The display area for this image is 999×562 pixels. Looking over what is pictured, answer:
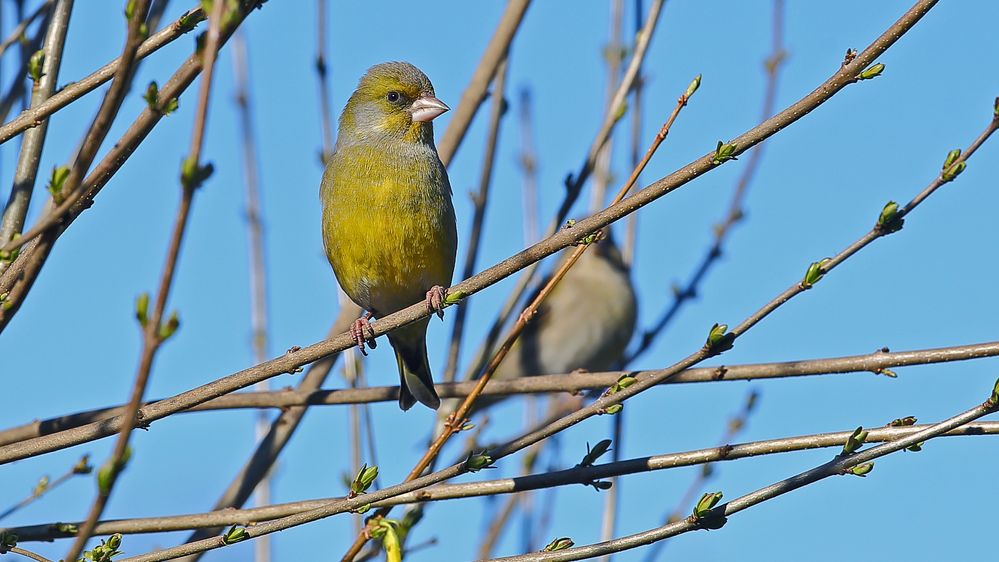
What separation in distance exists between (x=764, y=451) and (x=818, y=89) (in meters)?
0.85

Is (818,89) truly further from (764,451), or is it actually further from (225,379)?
(225,379)

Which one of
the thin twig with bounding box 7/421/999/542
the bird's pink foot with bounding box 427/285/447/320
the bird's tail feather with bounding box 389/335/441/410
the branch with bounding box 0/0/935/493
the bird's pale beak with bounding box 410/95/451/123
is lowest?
the thin twig with bounding box 7/421/999/542

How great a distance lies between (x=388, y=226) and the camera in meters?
4.30

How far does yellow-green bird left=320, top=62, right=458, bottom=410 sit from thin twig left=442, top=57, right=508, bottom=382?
14 cm

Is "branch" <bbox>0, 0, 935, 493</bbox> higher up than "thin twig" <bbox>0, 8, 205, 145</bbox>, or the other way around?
"thin twig" <bbox>0, 8, 205, 145</bbox>

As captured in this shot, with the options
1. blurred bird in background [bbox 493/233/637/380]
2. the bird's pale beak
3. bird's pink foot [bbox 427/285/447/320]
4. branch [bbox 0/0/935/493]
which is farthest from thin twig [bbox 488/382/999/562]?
blurred bird in background [bbox 493/233/637/380]

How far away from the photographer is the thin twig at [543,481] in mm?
2629

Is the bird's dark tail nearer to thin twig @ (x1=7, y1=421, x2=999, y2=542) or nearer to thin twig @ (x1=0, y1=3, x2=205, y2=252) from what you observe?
thin twig @ (x1=7, y1=421, x2=999, y2=542)

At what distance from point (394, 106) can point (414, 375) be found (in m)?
1.22

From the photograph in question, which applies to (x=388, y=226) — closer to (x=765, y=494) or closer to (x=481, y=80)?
(x=481, y=80)

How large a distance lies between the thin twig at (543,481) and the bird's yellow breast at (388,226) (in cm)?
163

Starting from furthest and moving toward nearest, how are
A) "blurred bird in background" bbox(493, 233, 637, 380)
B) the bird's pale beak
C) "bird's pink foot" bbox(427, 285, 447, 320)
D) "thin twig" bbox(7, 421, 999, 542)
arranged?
"blurred bird in background" bbox(493, 233, 637, 380), the bird's pale beak, "bird's pink foot" bbox(427, 285, 447, 320), "thin twig" bbox(7, 421, 999, 542)


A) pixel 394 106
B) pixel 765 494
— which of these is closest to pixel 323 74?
pixel 394 106

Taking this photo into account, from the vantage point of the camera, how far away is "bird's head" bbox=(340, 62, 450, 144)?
187 inches
